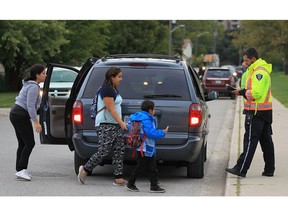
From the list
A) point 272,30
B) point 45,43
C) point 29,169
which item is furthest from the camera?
point 272,30

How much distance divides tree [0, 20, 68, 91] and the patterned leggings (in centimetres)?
2356

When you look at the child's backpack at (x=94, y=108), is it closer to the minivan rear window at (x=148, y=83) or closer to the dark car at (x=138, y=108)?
the dark car at (x=138, y=108)

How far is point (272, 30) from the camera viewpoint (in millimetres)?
69938

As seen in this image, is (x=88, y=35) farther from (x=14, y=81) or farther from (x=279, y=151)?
(x=279, y=151)

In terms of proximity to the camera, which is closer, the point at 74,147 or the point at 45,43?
the point at 74,147

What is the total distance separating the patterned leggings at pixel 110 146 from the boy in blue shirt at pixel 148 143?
15.3 inches

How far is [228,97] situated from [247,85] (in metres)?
27.5

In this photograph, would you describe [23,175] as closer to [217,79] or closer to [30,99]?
[30,99]

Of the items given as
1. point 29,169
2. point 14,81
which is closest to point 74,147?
point 29,169

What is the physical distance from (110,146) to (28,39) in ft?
87.7

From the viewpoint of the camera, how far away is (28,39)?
114 ft

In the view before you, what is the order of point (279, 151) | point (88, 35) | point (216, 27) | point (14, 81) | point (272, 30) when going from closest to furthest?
point (279, 151) < point (14, 81) < point (88, 35) < point (272, 30) < point (216, 27)

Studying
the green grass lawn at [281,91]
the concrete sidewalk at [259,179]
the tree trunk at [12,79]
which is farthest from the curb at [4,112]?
the tree trunk at [12,79]

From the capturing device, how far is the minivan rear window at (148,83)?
30.9 feet
